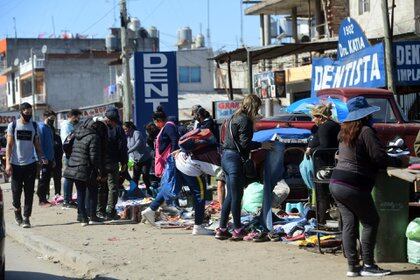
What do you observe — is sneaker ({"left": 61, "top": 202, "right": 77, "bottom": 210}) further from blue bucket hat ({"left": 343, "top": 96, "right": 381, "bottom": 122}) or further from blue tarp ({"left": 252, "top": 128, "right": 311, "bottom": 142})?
blue bucket hat ({"left": 343, "top": 96, "right": 381, "bottom": 122})

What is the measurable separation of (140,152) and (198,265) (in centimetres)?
762

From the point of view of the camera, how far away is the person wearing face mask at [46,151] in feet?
47.6

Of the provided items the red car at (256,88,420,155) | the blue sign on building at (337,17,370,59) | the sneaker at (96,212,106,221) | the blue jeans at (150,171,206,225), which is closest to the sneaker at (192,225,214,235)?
the blue jeans at (150,171,206,225)

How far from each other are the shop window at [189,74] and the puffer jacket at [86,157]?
46.6m

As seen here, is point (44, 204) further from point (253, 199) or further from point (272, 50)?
point (272, 50)

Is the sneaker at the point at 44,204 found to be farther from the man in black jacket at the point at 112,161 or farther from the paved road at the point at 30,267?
the paved road at the point at 30,267

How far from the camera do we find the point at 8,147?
38.5 ft

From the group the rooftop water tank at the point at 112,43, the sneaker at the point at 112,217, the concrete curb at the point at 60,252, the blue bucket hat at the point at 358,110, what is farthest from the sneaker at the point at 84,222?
the rooftop water tank at the point at 112,43

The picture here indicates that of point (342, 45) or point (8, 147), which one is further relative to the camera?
point (342, 45)

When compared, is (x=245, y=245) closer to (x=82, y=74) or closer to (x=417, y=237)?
(x=417, y=237)

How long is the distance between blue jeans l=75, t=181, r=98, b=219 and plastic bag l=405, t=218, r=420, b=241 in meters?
5.75

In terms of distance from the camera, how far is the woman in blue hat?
22.6ft

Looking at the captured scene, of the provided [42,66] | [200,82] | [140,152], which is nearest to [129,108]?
[140,152]

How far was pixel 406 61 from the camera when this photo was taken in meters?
19.4
